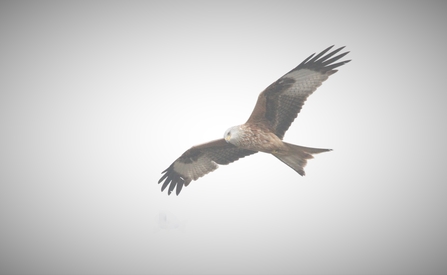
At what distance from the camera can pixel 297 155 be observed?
241 inches

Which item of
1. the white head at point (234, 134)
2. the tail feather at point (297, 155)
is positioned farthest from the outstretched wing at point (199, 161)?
the tail feather at point (297, 155)

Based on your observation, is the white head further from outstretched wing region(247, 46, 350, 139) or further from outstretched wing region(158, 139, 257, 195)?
outstretched wing region(158, 139, 257, 195)

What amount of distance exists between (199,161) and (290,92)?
8.62 ft

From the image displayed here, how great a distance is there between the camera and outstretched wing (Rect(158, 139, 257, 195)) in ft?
23.9

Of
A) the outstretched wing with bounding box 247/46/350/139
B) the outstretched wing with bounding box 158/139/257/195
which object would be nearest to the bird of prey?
the outstretched wing with bounding box 247/46/350/139

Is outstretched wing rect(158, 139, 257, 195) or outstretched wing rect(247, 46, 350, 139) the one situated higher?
outstretched wing rect(247, 46, 350, 139)

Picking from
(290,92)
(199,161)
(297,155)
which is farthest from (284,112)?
(199,161)

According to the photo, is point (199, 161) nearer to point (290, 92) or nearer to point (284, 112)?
point (284, 112)

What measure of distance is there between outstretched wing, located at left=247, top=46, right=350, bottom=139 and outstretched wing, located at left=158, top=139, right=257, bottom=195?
112 cm

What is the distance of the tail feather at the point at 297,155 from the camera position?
5.97 meters

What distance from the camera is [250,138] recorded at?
6.02m

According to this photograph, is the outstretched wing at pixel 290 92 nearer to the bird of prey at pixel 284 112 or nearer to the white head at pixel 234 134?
the bird of prey at pixel 284 112

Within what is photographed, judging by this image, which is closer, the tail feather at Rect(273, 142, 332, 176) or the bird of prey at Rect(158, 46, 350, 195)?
the bird of prey at Rect(158, 46, 350, 195)

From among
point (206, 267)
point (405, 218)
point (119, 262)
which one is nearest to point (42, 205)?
point (119, 262)
